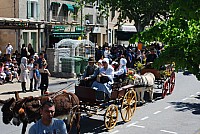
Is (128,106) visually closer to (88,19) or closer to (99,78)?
(99,78)

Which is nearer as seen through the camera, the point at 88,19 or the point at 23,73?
the point at 23,73

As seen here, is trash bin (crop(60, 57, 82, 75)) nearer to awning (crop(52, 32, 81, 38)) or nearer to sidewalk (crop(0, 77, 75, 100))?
sidewalk (crop(0, 77, 75, 100))

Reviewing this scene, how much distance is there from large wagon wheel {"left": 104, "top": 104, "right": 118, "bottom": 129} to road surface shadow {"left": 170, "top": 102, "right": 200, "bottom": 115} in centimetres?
450

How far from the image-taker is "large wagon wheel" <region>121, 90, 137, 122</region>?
13.4 meters

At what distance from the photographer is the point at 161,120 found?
14273mm

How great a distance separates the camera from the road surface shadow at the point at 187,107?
16.2 metres

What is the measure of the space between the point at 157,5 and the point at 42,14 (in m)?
11.1

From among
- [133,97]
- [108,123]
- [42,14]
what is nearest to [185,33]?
[108,123]

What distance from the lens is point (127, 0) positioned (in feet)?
132

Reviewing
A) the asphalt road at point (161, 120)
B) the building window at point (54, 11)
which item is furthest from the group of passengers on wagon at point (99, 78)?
the building window at point (54, 11)

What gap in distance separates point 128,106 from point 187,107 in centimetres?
422

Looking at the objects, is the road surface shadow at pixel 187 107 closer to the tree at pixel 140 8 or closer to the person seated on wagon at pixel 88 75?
the person seated on wagon at pixel 88 75

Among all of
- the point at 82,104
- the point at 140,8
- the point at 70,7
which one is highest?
the point at 70,7

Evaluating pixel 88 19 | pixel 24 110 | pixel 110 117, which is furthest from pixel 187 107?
pixel 88 19
